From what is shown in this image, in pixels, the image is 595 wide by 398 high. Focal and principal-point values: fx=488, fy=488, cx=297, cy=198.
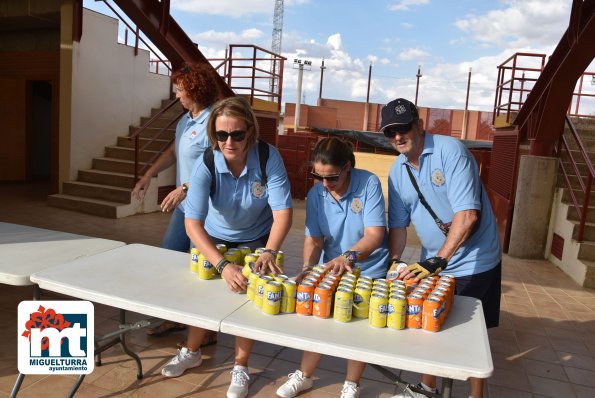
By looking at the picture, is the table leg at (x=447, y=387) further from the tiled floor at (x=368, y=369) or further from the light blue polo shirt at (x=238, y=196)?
the light blue polo shirt at (x=238, y=196)

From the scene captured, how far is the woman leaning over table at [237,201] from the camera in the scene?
2.62m

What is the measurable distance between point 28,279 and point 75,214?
6.45 metres

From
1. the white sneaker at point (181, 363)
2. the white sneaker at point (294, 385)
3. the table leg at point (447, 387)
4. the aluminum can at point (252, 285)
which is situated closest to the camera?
the table leg at point (447, 387)

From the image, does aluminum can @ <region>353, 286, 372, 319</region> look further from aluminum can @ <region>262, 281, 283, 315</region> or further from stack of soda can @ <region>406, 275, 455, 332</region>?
aluminum can @ <region>262, 281, 283, 315</region>

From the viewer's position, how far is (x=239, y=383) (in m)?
2.90

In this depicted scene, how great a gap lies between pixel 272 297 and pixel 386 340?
53cm

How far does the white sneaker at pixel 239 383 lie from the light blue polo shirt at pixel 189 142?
3.92 ft

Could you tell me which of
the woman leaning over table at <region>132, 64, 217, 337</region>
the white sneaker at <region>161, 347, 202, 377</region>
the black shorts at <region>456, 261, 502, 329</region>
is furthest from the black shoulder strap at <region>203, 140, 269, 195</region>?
the black shorts at <region>456, 261, 502, 329</region>

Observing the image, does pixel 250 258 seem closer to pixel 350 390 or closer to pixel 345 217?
pixel 345 217

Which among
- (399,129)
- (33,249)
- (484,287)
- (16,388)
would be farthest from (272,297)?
(33,249)

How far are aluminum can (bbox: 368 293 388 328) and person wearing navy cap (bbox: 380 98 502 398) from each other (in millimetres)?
515

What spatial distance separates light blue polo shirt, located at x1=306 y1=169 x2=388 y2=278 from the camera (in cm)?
273

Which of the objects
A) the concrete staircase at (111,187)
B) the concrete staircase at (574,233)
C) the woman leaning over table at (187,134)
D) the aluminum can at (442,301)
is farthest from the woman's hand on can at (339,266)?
the concrete staircase at (111,187)

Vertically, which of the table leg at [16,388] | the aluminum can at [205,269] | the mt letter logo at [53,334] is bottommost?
the table leg at [16,388]
